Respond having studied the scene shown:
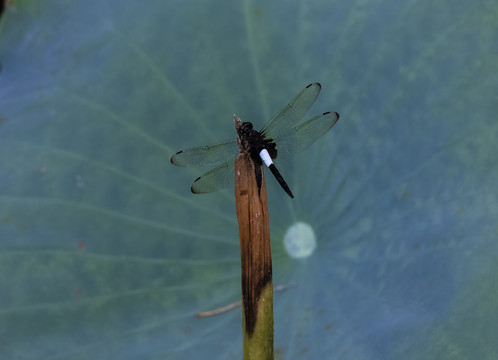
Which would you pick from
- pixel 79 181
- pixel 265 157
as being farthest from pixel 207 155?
pixel 79 181

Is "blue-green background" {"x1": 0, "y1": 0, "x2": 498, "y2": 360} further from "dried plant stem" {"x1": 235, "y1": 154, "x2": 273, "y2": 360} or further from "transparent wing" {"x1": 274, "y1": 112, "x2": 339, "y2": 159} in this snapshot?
"dried plant stem" {"x1": 235, "y1": 154, "x2": 273, "y2": 360}

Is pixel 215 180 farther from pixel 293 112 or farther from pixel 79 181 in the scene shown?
pixel 79 181

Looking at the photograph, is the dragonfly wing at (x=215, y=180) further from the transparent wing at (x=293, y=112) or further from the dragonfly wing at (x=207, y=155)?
the transparent wing at (x=293, y=112)

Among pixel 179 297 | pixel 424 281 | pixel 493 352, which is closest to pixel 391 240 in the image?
pixel 424 281

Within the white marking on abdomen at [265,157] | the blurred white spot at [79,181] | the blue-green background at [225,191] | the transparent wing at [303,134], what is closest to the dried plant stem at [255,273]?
the blue-green background at [225,191]

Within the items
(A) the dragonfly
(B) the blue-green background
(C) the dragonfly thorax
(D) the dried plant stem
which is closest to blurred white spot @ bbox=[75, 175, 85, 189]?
(B) the blue-green background
